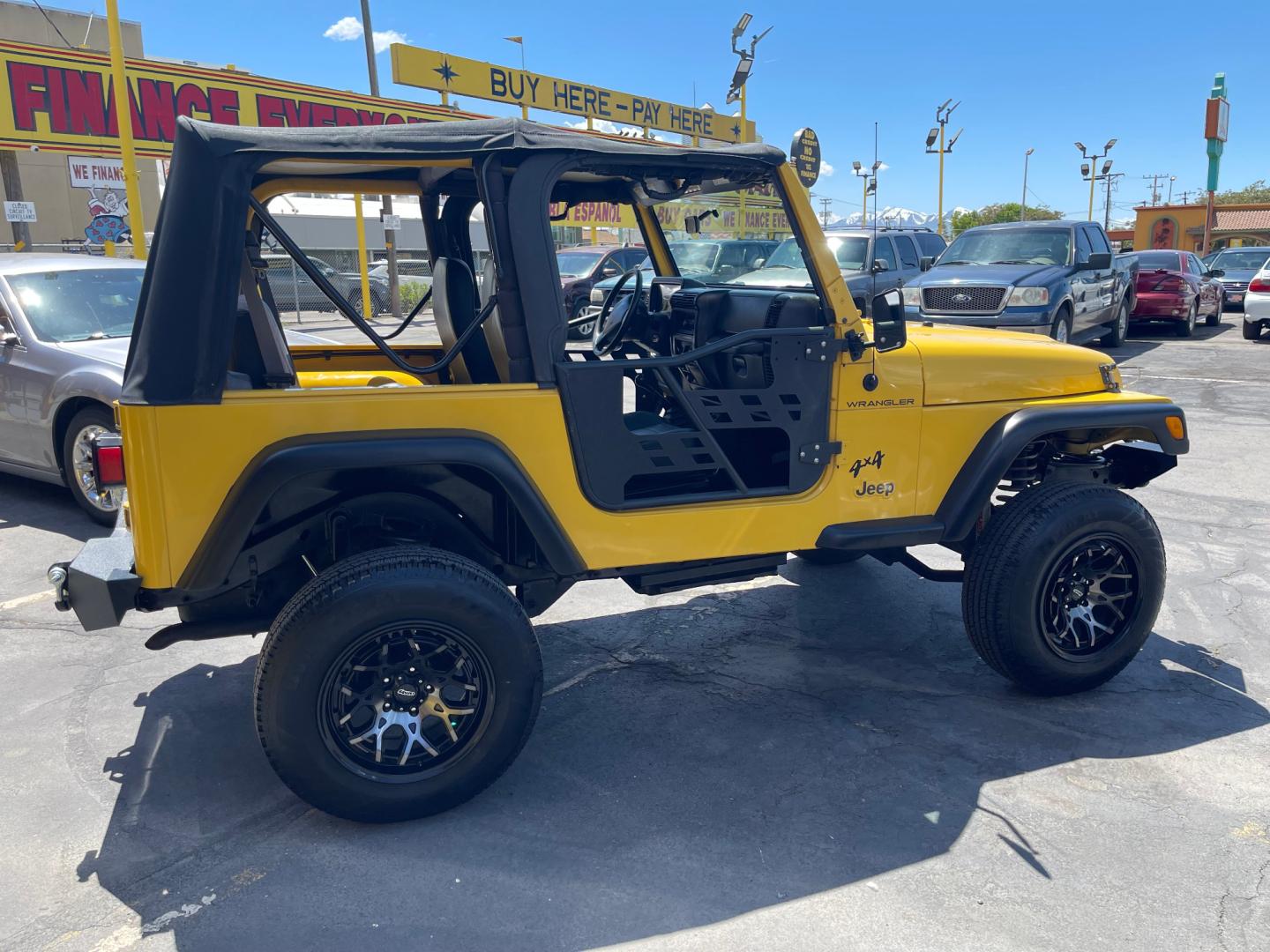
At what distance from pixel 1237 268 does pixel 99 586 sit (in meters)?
25.0

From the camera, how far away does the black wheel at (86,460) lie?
5891 millimetres

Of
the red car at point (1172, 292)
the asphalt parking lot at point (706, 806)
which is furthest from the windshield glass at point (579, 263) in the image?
the asphalt parking lot at point (706, 806)

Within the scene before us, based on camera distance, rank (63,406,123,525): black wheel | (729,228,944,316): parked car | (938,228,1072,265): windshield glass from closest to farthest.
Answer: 1. (63,406,123,525): black wheel
2. (729,228,944,316): parked car
3. (938,228,1072,265): windshield glass

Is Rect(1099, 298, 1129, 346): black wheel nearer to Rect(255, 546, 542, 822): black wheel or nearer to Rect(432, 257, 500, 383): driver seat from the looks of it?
Rect(432, 257, 500, 383): driver seat

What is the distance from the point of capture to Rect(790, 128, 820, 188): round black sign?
3.59 m

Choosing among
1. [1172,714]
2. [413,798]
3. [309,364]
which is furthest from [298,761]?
[1172,714]

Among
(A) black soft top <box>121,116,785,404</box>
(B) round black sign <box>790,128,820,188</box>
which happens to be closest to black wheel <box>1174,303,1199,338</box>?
(B) round black sign <box>790,128,820,188</box>

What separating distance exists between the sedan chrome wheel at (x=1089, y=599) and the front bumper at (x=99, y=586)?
317 centimetres

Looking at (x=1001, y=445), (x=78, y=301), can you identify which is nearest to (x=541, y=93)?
(x=78, y=301)

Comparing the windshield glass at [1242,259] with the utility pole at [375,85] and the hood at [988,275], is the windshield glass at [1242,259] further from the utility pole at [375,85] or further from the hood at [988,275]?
the utility pole at [375,85]

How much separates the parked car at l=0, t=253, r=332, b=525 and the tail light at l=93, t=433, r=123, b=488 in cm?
275

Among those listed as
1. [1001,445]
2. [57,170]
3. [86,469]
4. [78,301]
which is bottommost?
[86,469]

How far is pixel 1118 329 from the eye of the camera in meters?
15.3

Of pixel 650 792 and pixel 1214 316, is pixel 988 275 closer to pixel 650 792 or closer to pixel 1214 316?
pixel 1214 316
